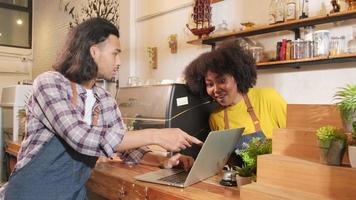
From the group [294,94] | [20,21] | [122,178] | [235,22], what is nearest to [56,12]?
[20,21]

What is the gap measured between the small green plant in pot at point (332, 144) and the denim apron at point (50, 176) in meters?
0.92

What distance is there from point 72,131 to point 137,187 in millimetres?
382

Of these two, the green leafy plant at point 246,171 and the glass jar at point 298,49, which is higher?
the glass jar at point 298,49

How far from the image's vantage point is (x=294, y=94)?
2.71m

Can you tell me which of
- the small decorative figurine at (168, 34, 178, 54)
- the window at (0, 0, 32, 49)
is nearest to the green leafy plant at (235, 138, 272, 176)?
the small decorative figurine at (168, 34, 178, 54)

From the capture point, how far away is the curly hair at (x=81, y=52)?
4.73 ft

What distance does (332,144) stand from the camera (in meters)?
1.01

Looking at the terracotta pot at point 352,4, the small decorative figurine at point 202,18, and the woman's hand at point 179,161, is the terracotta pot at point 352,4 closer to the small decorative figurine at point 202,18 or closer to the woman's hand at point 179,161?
the small decorative figurine at point 202,18

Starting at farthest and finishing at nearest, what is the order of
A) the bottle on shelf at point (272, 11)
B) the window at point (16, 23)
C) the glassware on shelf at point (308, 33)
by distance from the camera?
the window at point (16, 23)
the bottle on shelf at point (272, 11)
the glassware on shelf at point (308, 33)

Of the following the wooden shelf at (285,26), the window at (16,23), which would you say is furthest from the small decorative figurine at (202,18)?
the window at (16,23)

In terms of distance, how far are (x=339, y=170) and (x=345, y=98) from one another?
0.68ft

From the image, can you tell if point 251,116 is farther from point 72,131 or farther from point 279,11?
point 72,131

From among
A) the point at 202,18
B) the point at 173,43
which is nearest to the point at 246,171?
the point at 202,18

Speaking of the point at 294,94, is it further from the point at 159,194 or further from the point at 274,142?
the point at 159,194
